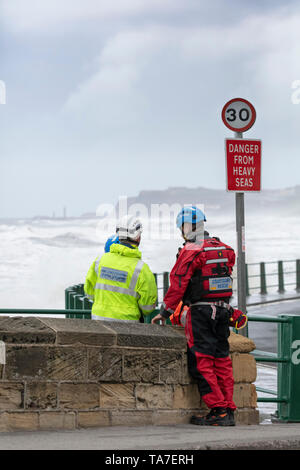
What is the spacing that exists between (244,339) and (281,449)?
1602 millimetres

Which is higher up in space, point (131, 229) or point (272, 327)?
point (131, 229)

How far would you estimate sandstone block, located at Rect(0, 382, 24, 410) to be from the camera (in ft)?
22.5

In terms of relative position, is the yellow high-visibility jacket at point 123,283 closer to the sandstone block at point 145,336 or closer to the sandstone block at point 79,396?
the sandstone block at point 145,336

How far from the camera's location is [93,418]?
282 inches

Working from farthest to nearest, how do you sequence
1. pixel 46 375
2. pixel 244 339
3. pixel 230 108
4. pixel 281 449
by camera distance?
pixel 230 108 → pixel 244 339 → pixel 46 375 → pixel 281 449

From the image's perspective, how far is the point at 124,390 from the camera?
24.0ft

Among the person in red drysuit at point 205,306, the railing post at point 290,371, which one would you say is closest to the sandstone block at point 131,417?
the person in red drysuit at point 205,306

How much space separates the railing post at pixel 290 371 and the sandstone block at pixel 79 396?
255 cm

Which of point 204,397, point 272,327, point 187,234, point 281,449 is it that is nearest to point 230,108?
point 187,234

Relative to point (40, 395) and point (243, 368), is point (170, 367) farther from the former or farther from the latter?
point (40, 395)

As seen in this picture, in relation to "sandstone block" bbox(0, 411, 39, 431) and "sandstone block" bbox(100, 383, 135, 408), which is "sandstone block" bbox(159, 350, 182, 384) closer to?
"sandstone block" bbox(100, 383, 135, 408)

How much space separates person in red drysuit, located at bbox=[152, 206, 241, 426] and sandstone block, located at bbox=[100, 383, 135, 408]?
561mm

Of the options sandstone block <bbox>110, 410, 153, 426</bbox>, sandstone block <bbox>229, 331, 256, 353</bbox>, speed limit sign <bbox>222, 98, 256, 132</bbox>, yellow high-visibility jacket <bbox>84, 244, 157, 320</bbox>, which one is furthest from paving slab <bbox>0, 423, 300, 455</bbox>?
speed limit sign <bbox>222, 98, 256, 132</bbox>
